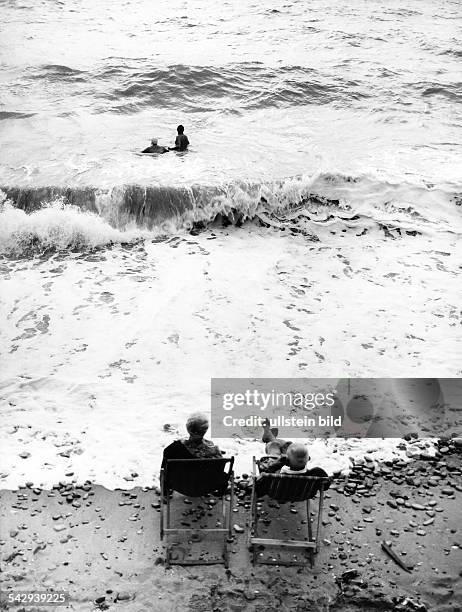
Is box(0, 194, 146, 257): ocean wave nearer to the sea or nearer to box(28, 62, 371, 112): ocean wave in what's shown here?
the sea

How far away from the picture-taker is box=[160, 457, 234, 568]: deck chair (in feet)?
16.1

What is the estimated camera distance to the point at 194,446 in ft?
17.9

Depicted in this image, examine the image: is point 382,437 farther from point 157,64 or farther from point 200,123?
point 157,64

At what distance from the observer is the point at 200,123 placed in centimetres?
1694

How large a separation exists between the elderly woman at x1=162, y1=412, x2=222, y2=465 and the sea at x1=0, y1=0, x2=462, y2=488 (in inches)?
31.4

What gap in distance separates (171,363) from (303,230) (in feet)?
16.8

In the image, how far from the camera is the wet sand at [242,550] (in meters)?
4.59

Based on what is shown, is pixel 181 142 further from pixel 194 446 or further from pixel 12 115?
pixel 194 446

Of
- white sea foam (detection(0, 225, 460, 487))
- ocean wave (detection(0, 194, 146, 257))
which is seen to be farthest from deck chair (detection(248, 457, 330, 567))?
ocean wave (detection(0, 194, 146, 257))

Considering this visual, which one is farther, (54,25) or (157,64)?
(54,25)

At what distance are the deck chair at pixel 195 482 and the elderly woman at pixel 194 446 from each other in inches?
9.0

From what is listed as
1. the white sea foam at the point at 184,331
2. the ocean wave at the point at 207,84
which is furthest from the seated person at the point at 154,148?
the ocean wave at the point at 207,84

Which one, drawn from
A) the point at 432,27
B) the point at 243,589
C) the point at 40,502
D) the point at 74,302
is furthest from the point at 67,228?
the point at 432,27

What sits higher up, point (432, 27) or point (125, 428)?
point (432, 27)
